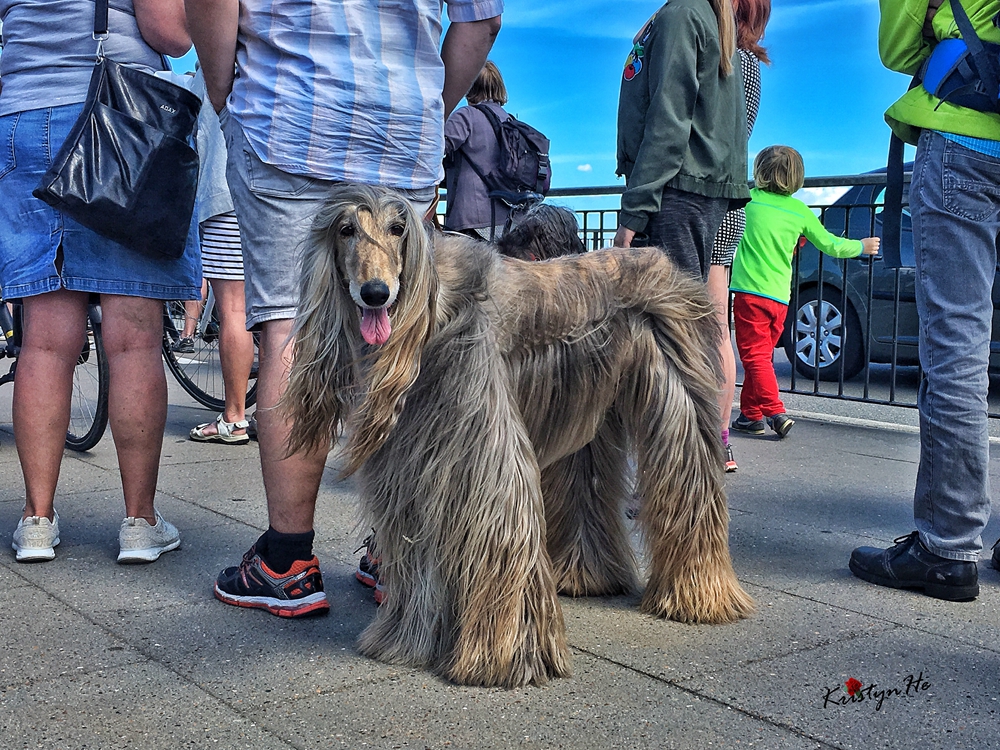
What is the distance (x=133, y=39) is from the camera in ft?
12.1

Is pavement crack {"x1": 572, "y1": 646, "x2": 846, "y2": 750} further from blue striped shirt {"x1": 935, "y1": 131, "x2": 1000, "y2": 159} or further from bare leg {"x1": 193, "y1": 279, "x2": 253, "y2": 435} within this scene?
bare leg {"x1": 193, "y1": 279, "x2": 253, "y2": 435}

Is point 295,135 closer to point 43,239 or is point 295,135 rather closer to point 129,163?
point 129,163

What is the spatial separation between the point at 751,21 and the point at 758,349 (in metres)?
2.41

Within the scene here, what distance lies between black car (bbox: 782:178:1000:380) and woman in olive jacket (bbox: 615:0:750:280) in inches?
132

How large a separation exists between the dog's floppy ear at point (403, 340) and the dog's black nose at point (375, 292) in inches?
3.0

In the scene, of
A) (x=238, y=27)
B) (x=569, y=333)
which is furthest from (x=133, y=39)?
(x=569, y=333)

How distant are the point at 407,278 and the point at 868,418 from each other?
5695 mm

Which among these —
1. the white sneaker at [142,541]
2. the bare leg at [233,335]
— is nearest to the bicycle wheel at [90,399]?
the bare leg at [233,335]

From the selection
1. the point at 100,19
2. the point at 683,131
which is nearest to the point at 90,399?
the point at 100,19

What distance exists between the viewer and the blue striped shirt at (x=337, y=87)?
2.99 meters

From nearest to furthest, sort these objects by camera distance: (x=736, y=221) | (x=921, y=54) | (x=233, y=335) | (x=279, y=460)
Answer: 1. (x=279, y=460)
2. (x=921, y=54)
3. (x=736, y=221)
4. (x=233, y=335)

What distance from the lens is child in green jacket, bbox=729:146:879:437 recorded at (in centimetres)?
657

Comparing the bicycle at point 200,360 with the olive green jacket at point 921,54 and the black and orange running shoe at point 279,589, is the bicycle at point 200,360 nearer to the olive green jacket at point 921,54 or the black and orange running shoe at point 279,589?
the black and orange running shoe at point 279,589

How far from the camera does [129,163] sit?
354 centimetres
